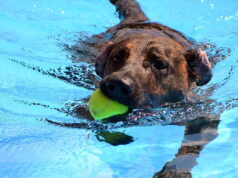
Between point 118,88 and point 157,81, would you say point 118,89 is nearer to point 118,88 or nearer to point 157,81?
point 118,88

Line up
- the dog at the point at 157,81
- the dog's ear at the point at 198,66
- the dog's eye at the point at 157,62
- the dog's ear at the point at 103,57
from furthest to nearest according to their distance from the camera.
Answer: the dog's ear at the point at 103,57, the dog's ear at the point at 198,66, the dog's eye at the point at 157,62, the dog at the point at 157,81

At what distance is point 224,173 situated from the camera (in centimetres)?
427

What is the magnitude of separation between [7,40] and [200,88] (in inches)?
154

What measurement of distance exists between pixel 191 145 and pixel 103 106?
3.57 feet

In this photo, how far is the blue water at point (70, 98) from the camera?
4289 mm

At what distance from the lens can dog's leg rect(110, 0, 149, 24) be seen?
338 inches

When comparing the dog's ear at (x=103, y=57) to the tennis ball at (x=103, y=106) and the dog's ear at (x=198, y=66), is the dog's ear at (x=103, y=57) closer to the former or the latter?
the dog's ear at (x=198, y=66)

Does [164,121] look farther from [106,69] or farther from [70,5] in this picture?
[70,5]

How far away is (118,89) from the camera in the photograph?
415cm

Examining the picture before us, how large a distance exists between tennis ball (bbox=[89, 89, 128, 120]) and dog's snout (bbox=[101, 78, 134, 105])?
0.19 ft

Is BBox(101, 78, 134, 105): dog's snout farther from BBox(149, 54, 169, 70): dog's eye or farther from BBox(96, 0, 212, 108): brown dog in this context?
BBox(149, 54, 169, 70): dog's eye

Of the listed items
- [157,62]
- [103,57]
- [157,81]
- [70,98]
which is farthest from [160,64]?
[70,98]

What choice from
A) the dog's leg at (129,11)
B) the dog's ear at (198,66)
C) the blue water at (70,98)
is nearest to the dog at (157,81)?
the dog's ear at (198,66)

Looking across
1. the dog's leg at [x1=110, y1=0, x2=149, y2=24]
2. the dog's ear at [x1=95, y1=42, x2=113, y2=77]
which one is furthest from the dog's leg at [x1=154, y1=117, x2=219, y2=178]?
the dog's leg at [x1=110, y1=0, x2=149, y2=24]
